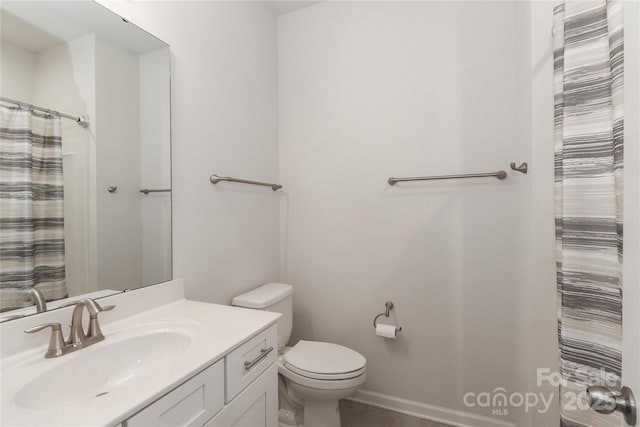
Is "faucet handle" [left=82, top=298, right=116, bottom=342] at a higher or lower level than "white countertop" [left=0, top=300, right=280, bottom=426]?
higher

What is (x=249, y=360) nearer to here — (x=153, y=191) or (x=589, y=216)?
(x=153, y=191)

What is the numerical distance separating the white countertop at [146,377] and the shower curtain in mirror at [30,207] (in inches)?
7.1

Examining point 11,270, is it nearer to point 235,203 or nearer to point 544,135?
point 235,203

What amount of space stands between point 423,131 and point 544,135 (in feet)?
2.21

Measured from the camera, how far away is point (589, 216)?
79 centimetres

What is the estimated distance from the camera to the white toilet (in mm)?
1443

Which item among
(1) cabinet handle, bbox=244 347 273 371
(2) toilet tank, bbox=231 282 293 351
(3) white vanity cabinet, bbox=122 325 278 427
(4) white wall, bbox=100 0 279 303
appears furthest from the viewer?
(2) toilet tank, bbox=231 282 293 351

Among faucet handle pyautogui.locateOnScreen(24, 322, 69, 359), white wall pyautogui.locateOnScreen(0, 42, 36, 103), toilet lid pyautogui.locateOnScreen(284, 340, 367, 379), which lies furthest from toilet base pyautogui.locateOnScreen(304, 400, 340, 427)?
white wall pyautogui.locateOnScreen(0, 42, 36, 103)

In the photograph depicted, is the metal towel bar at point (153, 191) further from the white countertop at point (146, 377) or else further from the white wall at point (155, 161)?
the white countertop at point (146, 377)

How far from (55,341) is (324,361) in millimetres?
1132

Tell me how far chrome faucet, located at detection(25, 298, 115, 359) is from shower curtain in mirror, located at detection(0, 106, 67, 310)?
118mm

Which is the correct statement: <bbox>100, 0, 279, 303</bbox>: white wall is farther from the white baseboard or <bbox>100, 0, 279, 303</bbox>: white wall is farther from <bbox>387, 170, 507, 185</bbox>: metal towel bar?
the white baseboard

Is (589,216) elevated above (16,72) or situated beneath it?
situated beneath

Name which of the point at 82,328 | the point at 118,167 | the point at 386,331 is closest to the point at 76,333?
the point at 82,328
